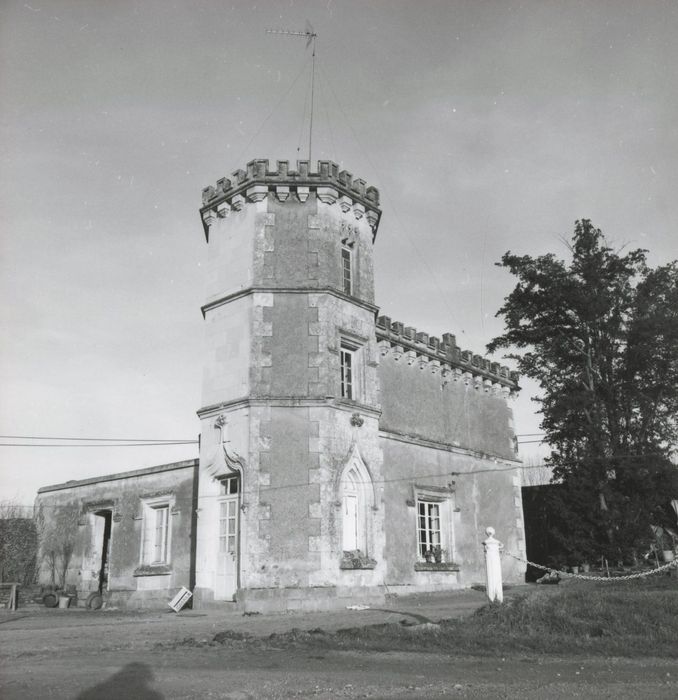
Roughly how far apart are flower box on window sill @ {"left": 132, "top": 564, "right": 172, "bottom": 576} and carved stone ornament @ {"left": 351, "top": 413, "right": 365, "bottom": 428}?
6.20 metres

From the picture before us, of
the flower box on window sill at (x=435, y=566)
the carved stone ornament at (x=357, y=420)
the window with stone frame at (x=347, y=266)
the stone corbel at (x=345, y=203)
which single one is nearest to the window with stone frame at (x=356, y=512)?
the carved stone ornament at (x=357, y=420)

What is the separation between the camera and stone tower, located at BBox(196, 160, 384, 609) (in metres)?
15.4

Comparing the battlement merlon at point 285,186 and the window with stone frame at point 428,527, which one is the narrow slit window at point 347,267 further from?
the window with stone frame at point 428,527

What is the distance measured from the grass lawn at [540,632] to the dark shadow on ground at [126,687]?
8.27ft

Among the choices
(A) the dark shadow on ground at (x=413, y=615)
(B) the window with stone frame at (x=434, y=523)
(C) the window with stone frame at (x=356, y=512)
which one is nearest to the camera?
(A) the dark shadow on ground at (x=413, y=615)

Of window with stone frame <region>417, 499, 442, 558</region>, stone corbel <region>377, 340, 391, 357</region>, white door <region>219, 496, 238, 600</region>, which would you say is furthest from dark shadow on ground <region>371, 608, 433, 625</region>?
stone corbel <region>377, 340, 391, 357</region>

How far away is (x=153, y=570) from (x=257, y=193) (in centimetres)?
1010

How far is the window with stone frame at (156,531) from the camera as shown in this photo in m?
19.1

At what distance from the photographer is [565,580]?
67.9 ft

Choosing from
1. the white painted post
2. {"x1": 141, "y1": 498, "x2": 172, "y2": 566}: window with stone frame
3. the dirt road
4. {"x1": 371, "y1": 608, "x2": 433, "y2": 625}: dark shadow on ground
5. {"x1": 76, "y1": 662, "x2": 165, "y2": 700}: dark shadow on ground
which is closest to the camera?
{"x1": 76, "y1": 662, "x2": 165, "y2": 700}: dark shadow on ground

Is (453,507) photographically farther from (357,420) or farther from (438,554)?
(357,420)

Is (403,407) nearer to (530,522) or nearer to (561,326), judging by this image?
(561,326)

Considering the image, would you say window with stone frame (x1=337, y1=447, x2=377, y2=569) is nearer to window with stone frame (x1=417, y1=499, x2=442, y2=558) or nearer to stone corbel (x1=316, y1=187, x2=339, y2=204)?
window with stone frame (x1=417, y1=499, x2=442, y2=558)

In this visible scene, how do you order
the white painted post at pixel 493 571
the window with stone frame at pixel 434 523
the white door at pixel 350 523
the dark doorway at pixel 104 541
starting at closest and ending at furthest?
1. the white painted post at pixel 493 571
2. the white door at pixel 350 523
3. the window with stone frame at pixel 434 523
4. the dark doorway at pixel 104 541
